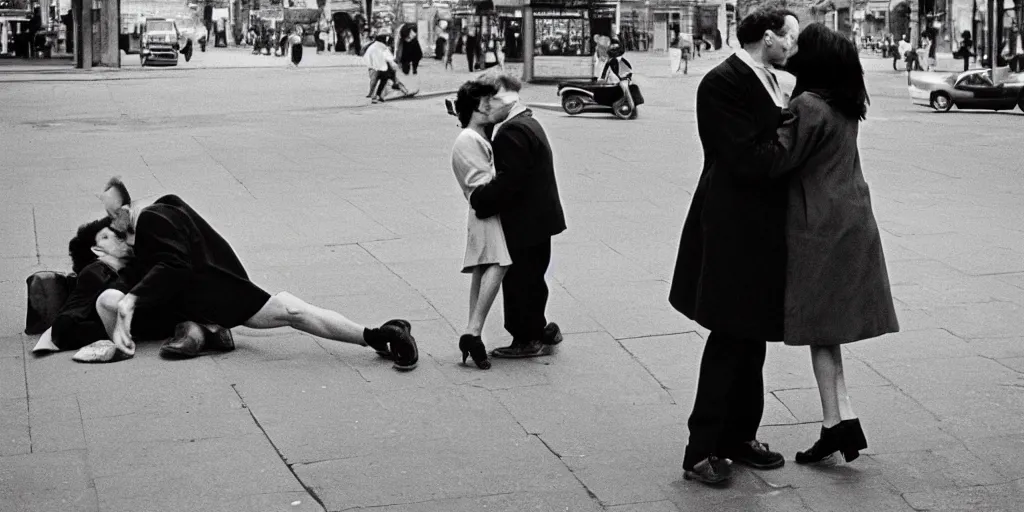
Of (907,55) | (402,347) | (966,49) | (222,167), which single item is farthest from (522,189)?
(907,55)

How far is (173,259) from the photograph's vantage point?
257 inches

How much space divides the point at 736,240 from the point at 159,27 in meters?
44.0

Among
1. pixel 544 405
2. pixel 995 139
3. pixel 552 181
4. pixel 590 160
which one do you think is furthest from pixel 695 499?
pixel 995 139

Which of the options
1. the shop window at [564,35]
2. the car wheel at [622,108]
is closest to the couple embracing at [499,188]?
the car wheel at [622,108]

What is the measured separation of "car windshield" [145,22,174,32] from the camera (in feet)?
148

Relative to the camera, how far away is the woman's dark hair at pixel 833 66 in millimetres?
4480

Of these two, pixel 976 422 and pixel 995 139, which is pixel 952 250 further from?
pixel 995 139

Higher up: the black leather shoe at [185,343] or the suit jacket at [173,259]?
the suit jacket at [173,259]

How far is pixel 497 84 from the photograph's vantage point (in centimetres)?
630

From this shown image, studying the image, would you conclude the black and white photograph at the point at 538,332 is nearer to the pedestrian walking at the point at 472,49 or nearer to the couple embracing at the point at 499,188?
the couple embracing at the point at 499,188

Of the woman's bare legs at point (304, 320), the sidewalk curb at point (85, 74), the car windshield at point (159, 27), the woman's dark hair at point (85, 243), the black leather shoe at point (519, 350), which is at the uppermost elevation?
the car windshield at point (159, 27)

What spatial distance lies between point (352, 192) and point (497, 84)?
20.5 feet

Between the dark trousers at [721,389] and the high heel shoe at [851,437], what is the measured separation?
0.33 metres

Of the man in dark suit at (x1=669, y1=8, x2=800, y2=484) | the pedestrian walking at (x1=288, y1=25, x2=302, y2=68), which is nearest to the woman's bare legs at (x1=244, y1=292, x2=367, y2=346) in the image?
the man in dark suit at (x1=669, y1=8, x2=800, y2=484)
